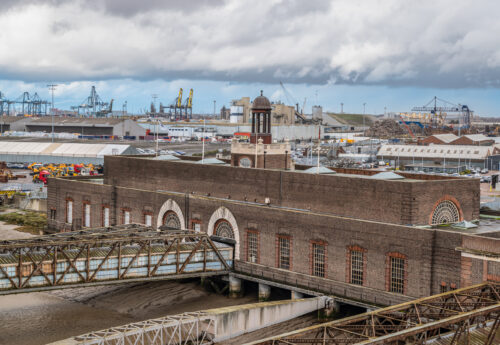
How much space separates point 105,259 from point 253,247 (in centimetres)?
1151

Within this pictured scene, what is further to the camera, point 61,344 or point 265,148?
point 265,148

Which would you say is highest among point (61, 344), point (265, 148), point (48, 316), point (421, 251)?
point (265, 148)

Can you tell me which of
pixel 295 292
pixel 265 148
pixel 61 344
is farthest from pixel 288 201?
pixel 61 344

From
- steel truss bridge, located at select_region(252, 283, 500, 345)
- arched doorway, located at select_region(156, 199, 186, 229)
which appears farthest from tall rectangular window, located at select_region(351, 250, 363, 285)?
arched doorway, located at select_region(156, 199, 186, 229)

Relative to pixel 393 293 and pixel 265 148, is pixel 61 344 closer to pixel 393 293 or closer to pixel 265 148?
pixel 393 293

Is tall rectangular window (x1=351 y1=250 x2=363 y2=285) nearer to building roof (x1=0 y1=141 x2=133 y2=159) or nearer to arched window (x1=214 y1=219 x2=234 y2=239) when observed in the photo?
arched window (x1=214 y1=219 x2=234 y2=239)

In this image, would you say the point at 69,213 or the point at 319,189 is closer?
the point at 319,189

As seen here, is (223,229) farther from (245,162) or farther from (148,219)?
(245,162)

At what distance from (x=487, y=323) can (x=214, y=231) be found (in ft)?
78.0

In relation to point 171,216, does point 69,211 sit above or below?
below

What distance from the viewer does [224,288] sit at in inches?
1982

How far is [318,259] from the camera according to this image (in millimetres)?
45375

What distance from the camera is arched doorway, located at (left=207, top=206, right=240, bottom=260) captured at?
165 ft

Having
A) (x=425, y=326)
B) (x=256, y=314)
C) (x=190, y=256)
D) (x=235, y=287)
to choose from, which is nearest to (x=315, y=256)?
(x=235, y=287)
